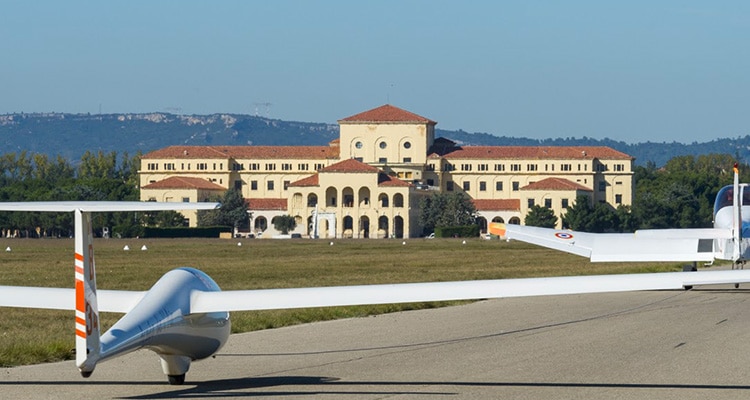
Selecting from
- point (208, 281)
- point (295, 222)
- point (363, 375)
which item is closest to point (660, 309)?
point (363, 375)

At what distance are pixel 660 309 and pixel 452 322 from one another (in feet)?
15.5

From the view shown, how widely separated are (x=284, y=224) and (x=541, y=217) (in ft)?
99.1

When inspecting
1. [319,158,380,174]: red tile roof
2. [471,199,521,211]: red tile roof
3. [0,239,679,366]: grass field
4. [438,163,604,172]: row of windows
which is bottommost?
[0,239,679,366]: grass field

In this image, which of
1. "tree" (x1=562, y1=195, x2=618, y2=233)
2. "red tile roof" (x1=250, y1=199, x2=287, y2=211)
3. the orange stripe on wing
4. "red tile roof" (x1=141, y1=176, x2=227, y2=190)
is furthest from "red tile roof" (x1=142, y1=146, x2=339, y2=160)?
the orange stripe on wing

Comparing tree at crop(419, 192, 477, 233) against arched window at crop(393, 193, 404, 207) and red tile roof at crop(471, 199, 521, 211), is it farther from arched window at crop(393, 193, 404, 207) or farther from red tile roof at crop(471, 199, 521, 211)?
red tile roof at crop(471, 199, 521, 211)

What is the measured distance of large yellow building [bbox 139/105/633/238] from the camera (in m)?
171

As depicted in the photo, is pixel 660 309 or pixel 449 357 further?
pixel 660 309

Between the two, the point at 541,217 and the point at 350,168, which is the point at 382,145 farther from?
the point at 541,217

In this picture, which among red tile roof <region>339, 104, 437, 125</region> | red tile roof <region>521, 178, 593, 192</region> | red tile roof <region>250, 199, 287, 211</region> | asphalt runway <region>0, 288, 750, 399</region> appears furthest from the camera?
red tile roof <region>339, 104, 437, 125</region>

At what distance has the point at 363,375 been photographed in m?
15.2

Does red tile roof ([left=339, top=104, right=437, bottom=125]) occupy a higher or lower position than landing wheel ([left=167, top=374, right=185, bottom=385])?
higher

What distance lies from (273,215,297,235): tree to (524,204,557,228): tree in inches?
1108

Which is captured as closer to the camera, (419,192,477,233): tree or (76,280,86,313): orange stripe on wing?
(76,280,86,313): orange stripe on wing

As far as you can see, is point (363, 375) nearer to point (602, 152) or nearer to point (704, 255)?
point (704, 255)
